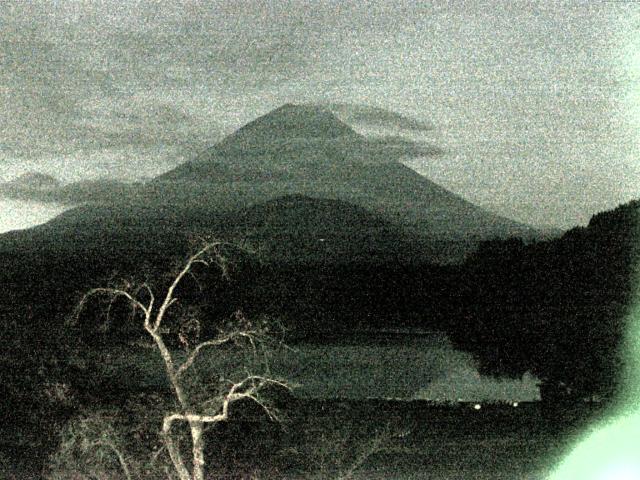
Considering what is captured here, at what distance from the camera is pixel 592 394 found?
2141 centimetres

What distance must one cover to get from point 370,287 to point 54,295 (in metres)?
21.9

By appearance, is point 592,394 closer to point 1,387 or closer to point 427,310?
point 1,387

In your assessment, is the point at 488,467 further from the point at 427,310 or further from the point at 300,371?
the point at 427,310

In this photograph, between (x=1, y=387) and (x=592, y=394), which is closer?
(x=1, y=387)

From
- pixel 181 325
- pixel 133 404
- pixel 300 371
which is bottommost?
pixel 300 371

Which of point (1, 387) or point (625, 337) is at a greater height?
point (1, 387)

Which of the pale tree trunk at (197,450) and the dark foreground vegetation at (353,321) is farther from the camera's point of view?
the dark foreground vegetation at (353,321)

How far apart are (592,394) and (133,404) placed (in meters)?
13.8

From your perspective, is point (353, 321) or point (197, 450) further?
point (353, 321)

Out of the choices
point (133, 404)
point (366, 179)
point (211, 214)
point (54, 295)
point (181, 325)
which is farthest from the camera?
point (366, 179)

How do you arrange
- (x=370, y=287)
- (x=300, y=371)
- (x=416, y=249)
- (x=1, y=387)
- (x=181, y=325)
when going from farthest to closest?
(x=416, y=249) → (x=370, y=287) → (x=300, y=371) → (x=1, y=387) → (x=181, y=325)

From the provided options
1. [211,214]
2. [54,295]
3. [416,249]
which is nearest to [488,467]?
[54,295]

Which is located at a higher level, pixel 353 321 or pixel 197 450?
pixel 197 450

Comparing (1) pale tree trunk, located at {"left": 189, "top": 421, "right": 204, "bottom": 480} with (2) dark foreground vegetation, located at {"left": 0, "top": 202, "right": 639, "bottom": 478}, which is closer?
(1) pale tree trunk, located at {"left": 189, "top": 421, "right": 204, "bottom": 480}
